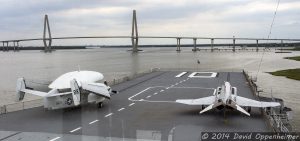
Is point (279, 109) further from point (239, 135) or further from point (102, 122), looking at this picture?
point (102, 122)

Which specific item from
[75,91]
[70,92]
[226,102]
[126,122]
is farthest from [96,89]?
[226,102]

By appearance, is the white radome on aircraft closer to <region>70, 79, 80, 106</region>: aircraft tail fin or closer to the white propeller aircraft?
<region>70, 79, 80, 106</region>: aircraft tail fin

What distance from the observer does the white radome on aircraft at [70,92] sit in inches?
981

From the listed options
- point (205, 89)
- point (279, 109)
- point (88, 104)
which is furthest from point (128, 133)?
point (205, 89)

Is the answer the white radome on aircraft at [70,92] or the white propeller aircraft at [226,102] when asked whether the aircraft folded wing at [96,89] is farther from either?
the white propeller aircraft at [226,102]

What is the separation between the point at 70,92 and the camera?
85.3 ft

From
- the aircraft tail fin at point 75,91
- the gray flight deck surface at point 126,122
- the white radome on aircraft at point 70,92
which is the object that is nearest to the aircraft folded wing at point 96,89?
the white radome on aircraft at point 70,92

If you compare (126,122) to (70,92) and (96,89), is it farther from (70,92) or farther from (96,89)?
(70,92)

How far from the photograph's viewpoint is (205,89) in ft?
127

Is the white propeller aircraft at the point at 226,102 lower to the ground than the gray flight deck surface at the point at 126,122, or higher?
higher

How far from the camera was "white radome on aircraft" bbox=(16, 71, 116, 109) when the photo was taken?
24906mm

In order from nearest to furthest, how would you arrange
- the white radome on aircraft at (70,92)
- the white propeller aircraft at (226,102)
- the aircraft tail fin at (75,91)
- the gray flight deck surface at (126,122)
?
the gray flight deck surface at (126,122)
the white propeller aircraft at (226,102)
the aircraft tail fin at (75,91)
the white radome on aircraft at (70,92)

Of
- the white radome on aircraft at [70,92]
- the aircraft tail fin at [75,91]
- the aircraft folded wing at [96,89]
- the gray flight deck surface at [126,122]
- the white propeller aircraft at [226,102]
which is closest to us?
the gray flight deck surface at [126,122]

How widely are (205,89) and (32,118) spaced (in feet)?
66.3
